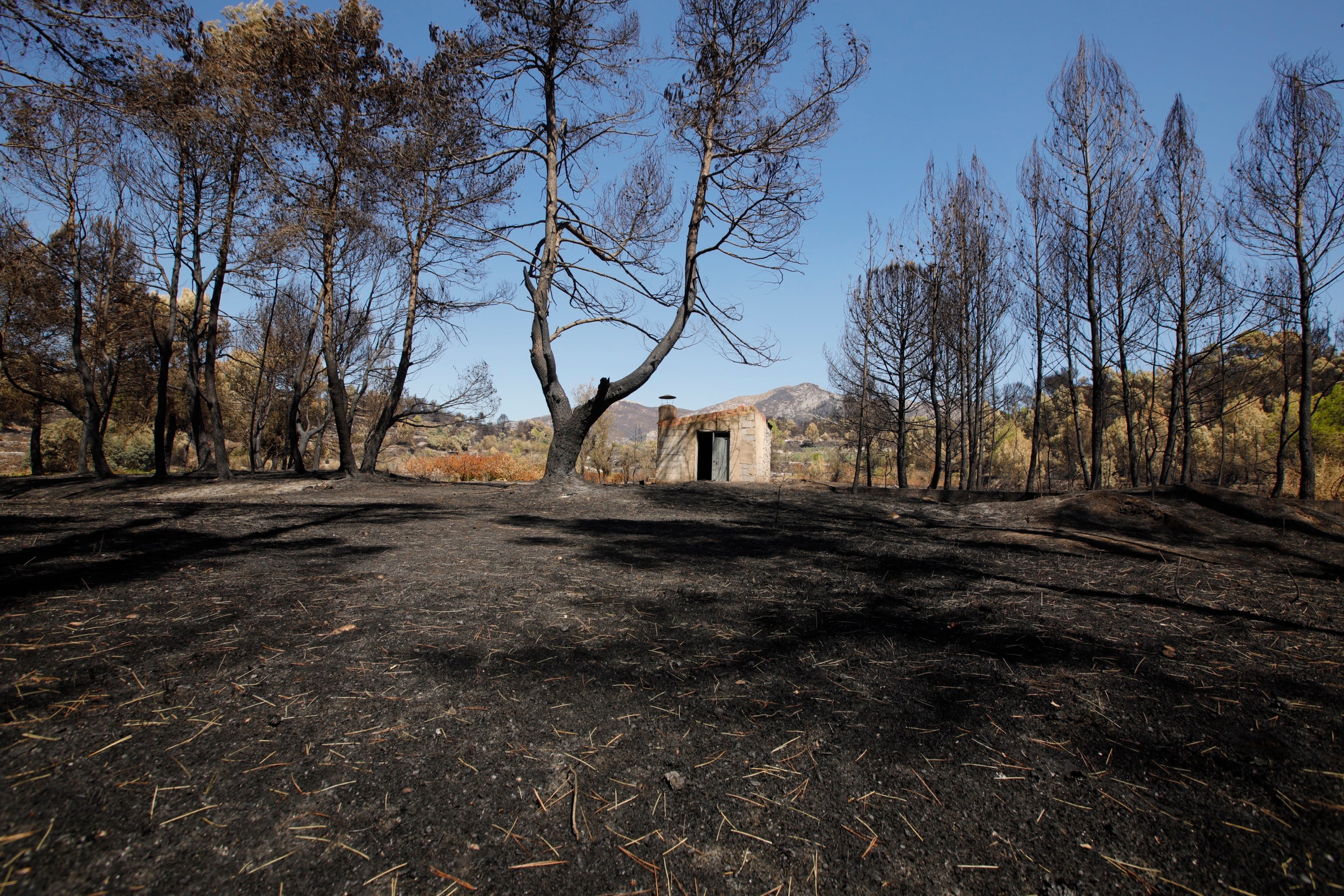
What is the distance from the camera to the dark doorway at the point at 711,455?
20.3 m

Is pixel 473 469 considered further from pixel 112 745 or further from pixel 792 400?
pixel 792 400

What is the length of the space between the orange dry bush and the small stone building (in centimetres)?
480

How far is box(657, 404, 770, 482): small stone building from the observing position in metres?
19.4

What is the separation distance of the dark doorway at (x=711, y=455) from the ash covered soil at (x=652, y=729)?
16316 mm

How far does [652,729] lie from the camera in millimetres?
1863

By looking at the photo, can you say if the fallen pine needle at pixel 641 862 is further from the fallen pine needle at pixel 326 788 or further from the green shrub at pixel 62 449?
the green shrub at pixel 62 449

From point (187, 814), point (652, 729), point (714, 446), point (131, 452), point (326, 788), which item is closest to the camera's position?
point (187, 814)

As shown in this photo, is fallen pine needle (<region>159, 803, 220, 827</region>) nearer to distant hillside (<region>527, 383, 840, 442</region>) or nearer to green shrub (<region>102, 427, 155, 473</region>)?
green shrub (<region>102, 427, 155, 473</region>)

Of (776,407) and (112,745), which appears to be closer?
(112,745)

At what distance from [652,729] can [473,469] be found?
65.8 ft

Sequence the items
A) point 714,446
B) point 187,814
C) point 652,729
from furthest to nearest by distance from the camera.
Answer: point 714,446
point 652,729
point 187,814

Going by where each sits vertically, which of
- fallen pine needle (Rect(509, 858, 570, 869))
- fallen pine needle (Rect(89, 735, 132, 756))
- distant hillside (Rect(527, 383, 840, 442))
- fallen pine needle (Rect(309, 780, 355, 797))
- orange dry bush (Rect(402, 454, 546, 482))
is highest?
distant hillside (Rect(527, 383, 840, 442))

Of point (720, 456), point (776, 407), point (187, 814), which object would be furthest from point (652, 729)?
point (776, 407)

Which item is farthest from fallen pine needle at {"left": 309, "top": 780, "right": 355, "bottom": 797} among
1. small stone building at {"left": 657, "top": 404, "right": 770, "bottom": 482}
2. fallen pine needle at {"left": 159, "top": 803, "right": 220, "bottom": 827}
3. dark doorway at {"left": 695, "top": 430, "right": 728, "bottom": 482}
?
dark doorway at {"left": 695, "top": 430, "right": 728, "bottom": 482}
